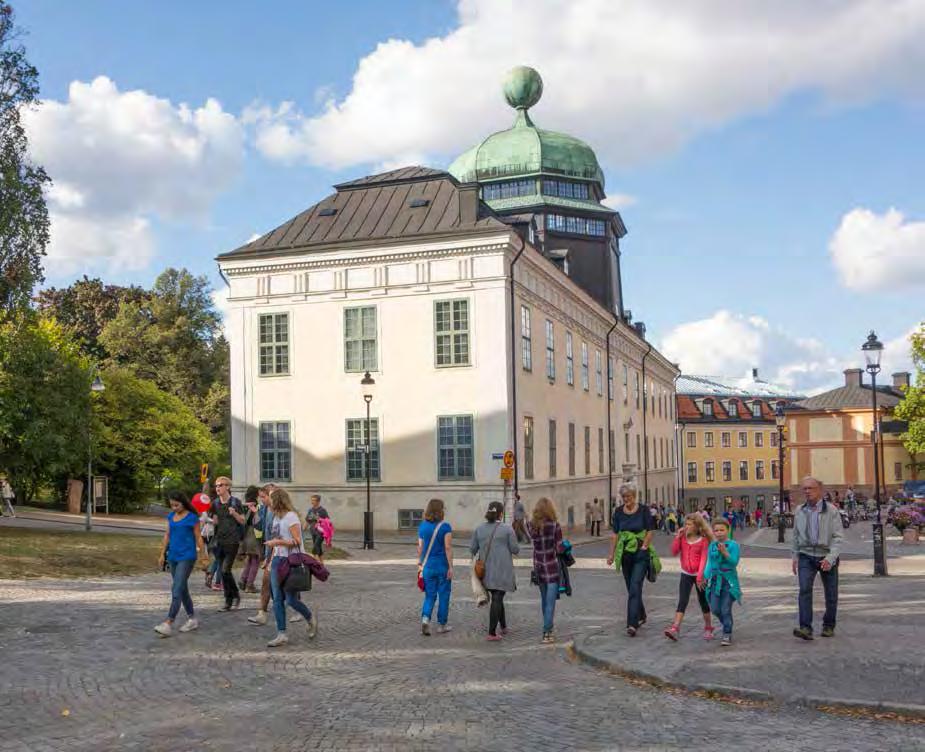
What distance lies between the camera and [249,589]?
55.4ft

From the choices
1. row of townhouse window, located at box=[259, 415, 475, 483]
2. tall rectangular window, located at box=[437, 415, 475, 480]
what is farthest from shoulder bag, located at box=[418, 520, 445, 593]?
tall rectangular window, located at box=[437, 415, 475, 480]

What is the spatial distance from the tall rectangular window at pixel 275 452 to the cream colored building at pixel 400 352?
5cm

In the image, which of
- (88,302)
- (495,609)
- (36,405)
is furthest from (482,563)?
(88,302)

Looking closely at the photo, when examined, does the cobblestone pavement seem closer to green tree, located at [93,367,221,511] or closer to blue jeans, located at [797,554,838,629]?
blue jeans, located at [797,554,838,629]

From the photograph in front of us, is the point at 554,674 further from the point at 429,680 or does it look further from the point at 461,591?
the point at 461,591

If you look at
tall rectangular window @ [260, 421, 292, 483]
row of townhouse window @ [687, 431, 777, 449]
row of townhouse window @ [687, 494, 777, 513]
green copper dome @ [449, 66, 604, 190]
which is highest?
green copper dome @ [449, 66, 604, 190]

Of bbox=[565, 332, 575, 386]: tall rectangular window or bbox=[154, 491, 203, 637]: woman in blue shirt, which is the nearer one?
bbox=[154, 491, 203, 637]: woman in blue shirt

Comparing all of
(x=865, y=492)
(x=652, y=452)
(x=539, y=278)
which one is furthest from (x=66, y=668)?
(x=865, y=492)

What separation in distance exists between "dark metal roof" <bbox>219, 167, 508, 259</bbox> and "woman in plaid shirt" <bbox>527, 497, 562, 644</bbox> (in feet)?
81.4

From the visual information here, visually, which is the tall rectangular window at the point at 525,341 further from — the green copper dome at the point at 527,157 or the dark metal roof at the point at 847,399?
the dark metal roof at the point at 847,399

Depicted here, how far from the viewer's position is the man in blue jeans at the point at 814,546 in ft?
37.5

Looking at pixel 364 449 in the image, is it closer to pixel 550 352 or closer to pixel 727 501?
pixel 550 352

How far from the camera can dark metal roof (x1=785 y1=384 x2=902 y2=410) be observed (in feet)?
307

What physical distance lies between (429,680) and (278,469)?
30.4 meters
